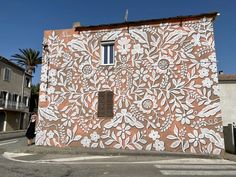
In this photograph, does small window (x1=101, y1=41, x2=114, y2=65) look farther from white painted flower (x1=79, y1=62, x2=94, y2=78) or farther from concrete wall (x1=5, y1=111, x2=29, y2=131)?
concrete wall (x1=5, y1=111, x2=29, y2=131)

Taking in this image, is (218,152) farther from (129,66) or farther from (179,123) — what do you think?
(129,66)

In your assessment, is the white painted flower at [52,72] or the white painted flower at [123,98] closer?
the white painted flower at [123,98]

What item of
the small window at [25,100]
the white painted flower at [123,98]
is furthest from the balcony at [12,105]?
the white painted flower at [123,98]

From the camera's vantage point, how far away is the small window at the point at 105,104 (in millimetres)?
12445

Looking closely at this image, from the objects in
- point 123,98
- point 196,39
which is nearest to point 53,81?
point 123,98

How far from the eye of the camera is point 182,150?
11.5 meters

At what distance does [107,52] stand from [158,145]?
5748mm

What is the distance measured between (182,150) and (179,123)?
51.5 inches

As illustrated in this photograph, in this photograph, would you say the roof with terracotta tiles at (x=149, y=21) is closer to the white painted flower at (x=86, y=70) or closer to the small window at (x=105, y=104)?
the white painted flower at (x=86, y=70)

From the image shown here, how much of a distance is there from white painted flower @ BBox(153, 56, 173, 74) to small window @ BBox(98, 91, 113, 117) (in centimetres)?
277

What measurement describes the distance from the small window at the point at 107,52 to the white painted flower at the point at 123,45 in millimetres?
501

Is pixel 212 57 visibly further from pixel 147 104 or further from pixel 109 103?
pixel 109 103

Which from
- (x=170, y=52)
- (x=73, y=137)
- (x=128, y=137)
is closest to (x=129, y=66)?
(x=170, y=52)

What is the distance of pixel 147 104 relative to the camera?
12.1 meters
